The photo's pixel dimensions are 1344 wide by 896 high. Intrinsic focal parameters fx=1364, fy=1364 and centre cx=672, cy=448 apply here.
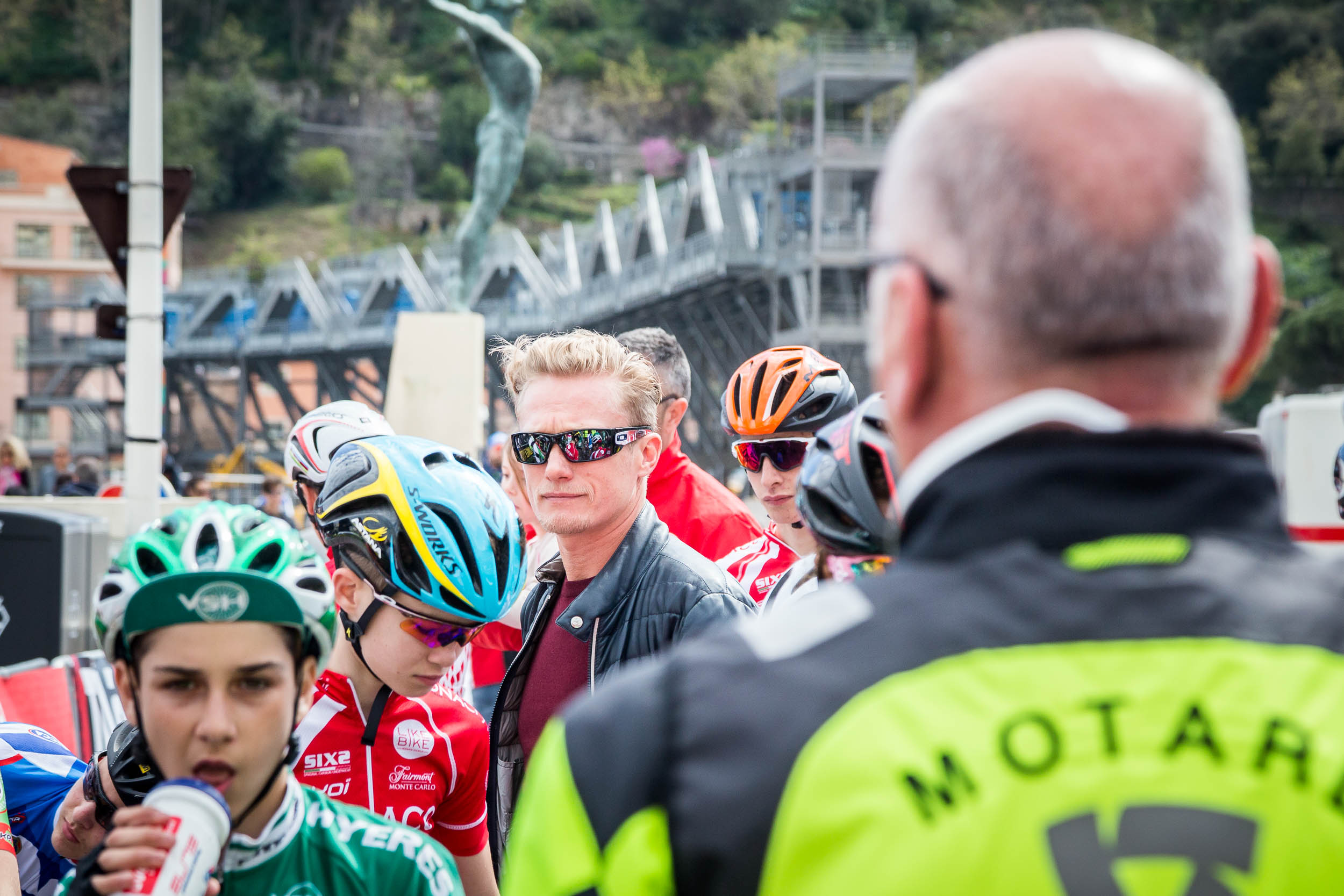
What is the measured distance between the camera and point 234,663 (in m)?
2.20

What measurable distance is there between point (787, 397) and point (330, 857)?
292 centimetres

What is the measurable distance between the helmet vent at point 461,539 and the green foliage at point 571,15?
135254mm

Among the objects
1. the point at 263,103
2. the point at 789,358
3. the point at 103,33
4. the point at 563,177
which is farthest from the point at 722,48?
the point at 789,358

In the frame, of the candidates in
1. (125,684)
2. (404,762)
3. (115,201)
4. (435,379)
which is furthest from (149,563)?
(435,379)

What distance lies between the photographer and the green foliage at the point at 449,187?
112875 mm

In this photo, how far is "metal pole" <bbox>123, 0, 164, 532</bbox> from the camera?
9.01 meters

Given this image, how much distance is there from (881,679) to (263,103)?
123 meters

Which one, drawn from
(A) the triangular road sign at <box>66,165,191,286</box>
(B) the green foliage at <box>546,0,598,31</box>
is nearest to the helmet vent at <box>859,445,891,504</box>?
(A) the triangular road sign at <box>66,165,191,286</box>

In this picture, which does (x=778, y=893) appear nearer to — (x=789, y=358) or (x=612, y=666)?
(x=612, y=666)

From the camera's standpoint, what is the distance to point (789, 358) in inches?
203

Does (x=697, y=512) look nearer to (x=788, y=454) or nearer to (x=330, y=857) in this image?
(x=788, y=454)

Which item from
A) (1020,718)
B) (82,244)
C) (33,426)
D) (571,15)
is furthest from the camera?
(571,15)

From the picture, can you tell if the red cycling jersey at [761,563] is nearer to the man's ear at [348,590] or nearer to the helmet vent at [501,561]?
the helmet vent at [501,561]

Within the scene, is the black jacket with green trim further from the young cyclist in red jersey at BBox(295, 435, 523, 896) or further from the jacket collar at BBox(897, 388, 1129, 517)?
the young cyclist in red jersey at BBox(295, 435, 523, 896)
